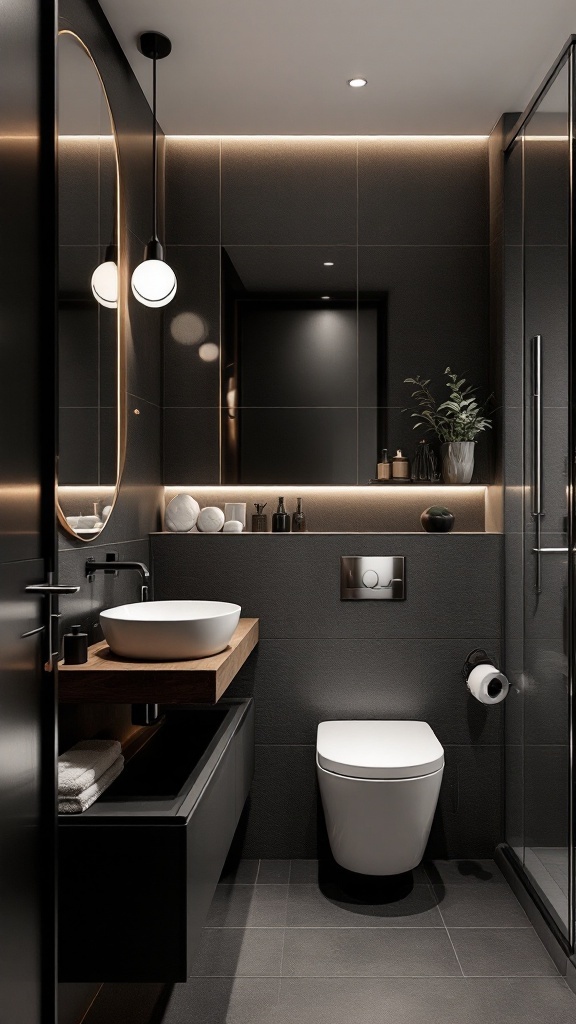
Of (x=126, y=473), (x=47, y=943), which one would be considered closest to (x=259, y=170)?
(x=126, y=473)

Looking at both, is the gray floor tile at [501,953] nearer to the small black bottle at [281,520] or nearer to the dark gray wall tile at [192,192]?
the small black bottle at [281,520]

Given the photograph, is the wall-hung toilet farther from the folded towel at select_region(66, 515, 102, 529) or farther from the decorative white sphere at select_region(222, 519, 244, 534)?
the folded towel at select_region(66, 515, 102, 529)

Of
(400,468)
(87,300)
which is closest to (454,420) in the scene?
(400,468)

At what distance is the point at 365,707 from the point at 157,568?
954 millimetres

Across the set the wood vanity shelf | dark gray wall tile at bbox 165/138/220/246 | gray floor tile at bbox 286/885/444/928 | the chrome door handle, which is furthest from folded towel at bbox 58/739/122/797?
dark gray wall tile at bbox 165/138/220/246

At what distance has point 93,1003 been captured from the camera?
2.10 metres

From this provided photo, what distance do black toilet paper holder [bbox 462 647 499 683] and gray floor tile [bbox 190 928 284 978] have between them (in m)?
1.12

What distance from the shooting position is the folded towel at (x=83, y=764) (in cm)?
178

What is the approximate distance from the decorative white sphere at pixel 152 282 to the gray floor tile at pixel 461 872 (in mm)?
2226

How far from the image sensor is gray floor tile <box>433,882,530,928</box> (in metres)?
2.51

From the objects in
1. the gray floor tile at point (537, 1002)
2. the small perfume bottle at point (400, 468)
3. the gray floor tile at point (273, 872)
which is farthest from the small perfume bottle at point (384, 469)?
the gray floor tile at point (537, 1002)

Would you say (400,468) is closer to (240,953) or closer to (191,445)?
(191,445)

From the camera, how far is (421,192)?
3.23 meters

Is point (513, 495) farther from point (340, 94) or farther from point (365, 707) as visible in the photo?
point (340, 94)
